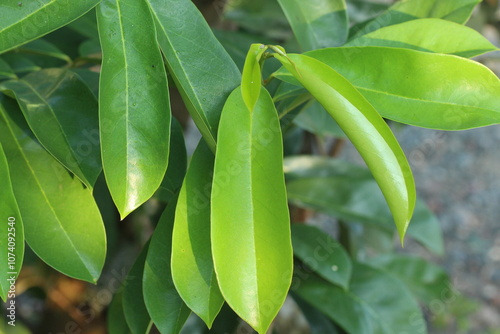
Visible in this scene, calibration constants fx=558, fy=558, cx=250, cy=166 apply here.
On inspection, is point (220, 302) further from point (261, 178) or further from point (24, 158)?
point (24, 158)

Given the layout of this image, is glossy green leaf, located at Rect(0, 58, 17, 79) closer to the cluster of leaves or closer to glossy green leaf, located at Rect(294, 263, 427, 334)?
the cluster of leaves

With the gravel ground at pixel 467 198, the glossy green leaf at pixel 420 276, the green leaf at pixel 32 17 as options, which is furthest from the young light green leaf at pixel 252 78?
the gravel ground at pixel 467 198

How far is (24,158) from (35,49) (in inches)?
8.7

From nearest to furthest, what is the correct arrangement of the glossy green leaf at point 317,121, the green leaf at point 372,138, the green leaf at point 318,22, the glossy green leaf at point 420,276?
the green leaf at point 372,138, the green leaf at point 318,22, the glossy green leaf at point 317,121, the glossy green leaf at point 420,276

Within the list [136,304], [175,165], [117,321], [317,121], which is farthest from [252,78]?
[317,121]

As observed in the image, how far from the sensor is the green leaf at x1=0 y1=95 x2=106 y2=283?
0.53 m

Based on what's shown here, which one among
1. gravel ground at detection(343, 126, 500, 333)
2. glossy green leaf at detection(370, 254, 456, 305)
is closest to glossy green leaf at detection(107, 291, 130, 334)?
glossy green leaf at detection(370, 254, 456, 305)

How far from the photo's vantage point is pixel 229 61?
1.70ft

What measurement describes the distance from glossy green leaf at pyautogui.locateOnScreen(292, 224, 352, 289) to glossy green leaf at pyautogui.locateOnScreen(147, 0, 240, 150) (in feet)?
1.46

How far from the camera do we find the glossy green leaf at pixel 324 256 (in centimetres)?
87

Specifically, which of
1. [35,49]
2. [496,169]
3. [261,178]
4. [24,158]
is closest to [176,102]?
[35,49]

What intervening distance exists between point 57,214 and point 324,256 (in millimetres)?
473

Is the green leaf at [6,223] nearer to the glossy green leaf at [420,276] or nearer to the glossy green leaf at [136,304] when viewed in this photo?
the glossy green leaf at [136,304]

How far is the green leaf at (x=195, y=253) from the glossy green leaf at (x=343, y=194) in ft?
1.75
